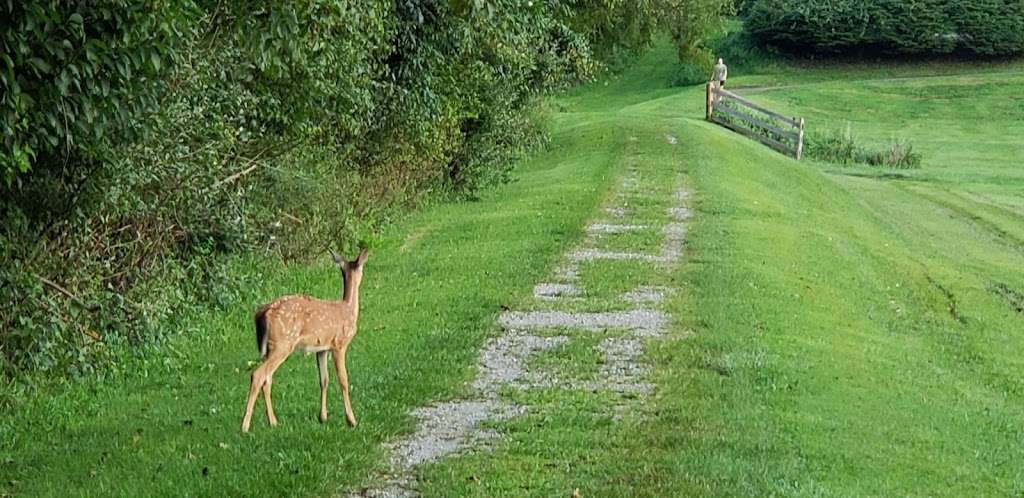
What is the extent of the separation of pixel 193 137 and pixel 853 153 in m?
32.8

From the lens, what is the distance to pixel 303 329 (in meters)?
8.18

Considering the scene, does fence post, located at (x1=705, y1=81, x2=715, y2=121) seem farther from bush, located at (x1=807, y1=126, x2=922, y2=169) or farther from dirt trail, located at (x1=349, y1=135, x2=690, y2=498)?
dirt trail, located at (x1=349, y1=135, x2=690, y2=498)

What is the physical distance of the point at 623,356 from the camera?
1168cm

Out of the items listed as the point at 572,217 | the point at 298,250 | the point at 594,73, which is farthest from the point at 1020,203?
the point at 298,250

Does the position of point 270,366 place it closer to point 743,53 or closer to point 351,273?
point 351,273

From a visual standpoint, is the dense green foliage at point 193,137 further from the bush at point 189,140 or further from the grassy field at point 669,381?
the grassy field at point 669,381

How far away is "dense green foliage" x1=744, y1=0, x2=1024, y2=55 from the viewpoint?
65.2 metres

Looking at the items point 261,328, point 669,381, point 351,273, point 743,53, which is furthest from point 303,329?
point 743,53

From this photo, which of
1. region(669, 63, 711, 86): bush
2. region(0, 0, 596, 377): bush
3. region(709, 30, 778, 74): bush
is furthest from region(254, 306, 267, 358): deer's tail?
region(709, 30, 778, 74): bush

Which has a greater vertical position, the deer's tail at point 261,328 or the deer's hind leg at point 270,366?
the deer's tail at point 261,328

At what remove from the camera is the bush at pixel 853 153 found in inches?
1646

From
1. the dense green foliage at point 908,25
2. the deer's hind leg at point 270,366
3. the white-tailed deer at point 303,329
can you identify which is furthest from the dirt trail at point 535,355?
the dense green foliage at point 908,25

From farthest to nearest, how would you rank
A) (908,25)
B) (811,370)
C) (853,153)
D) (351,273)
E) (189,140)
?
1. (908,25)
2. (853,153)
3. (189,140)
4. (811,370)
5. (351,273)

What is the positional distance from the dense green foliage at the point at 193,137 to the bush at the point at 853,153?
2070 cm
